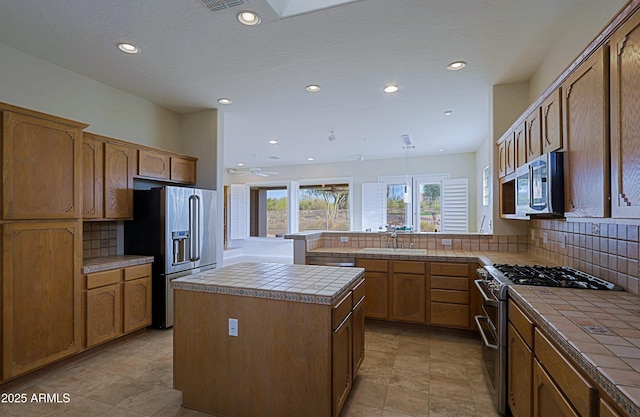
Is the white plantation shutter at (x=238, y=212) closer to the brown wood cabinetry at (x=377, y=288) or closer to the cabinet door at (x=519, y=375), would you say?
the brown wood cabinetry at (x=377, y=288)

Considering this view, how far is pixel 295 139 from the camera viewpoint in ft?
19.2

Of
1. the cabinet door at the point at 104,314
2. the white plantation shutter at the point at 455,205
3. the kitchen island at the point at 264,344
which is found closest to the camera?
the kitchen island at the point at 264,344

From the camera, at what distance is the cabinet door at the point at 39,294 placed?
229 centimetres

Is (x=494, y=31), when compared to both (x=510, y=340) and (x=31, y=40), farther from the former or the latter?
(x=31, y=40)

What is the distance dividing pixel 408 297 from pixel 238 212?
648cm

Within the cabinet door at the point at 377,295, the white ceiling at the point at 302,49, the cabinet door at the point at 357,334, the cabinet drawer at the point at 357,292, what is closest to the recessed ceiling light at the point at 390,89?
the white ceiling at the point at 302,49

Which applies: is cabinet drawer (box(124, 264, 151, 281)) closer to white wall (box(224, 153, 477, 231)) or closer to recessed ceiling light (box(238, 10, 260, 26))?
recessed ceiling light (box(238, 10, 260, 26))

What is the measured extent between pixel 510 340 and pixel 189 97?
162 inches

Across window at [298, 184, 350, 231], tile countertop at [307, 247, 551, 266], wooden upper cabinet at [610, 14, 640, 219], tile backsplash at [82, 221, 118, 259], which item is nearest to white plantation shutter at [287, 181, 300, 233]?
window at [298, 184, 350, 231]

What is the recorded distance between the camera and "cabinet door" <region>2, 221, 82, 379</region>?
7.53 ft

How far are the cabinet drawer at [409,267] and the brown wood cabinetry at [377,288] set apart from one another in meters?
0.11

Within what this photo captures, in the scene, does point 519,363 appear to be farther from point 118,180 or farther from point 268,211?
point 268,211

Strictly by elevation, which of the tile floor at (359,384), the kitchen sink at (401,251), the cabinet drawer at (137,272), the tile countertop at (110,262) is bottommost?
the tile floor at (359,384)

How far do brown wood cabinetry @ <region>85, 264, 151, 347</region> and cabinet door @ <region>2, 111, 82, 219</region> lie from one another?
740 mm
